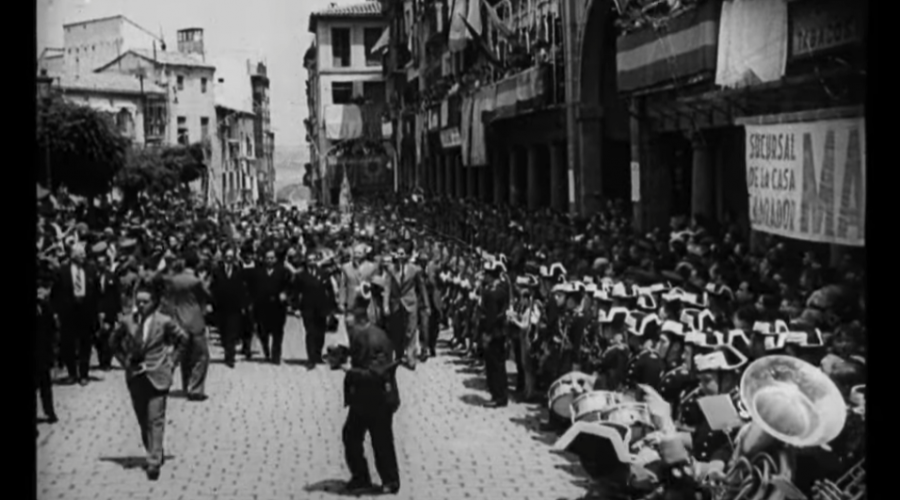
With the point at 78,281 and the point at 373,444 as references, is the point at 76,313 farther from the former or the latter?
the point at 373,444

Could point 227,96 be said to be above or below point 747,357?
above

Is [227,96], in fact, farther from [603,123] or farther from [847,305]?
[603,123]

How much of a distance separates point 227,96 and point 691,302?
6.93 meters

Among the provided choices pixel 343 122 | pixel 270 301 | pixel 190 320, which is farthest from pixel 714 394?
pixel 343 122

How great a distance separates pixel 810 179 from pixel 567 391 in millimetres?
2663

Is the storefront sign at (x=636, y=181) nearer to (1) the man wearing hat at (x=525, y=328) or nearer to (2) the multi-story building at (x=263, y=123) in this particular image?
(2) the multi-story building at (x=263, y=123)

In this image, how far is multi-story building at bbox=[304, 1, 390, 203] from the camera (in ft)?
53.2

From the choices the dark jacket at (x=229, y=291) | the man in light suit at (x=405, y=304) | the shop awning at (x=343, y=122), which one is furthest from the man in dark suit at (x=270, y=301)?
the shop awning at (x=343, y=122)

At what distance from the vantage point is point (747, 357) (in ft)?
29.6

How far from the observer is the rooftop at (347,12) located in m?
13.1

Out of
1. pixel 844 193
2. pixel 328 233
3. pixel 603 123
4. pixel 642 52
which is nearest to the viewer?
pixel 844 193

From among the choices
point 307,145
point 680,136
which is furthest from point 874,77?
point 680,136

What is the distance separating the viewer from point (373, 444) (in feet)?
33.9

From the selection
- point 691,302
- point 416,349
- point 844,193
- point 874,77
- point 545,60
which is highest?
point 545,60
